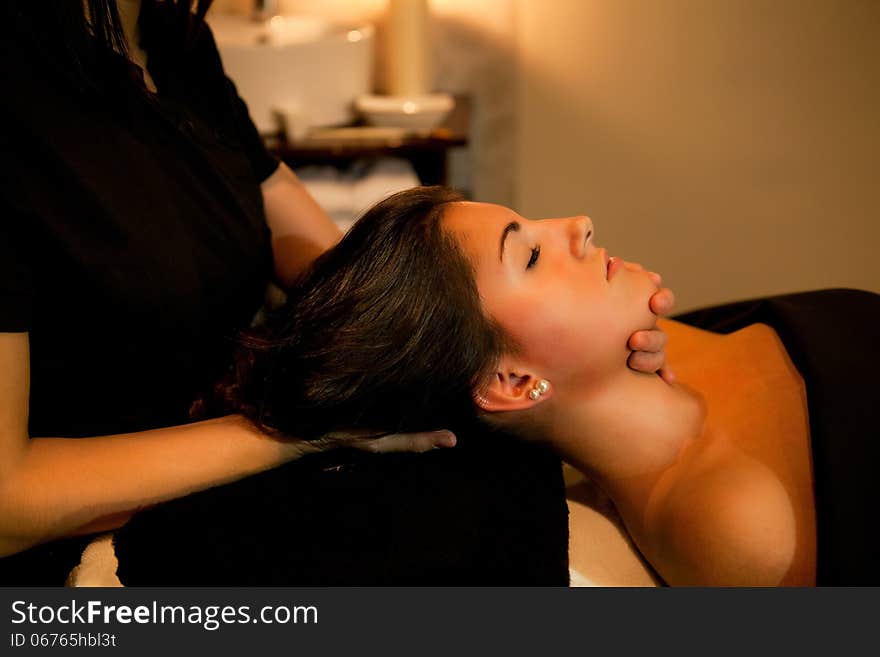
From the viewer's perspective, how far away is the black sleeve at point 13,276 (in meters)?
0.78

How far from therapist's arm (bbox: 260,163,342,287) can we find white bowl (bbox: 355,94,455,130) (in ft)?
2.32

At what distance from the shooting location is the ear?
36.6 inches

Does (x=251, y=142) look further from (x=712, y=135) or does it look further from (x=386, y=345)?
(x=712, y=135)

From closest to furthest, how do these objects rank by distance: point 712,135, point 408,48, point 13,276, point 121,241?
1. point 13,276
2. point 121,241
3. point 408,48
4. point 712,135

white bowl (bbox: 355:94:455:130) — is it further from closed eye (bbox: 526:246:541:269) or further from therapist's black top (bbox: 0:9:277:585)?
closed eye (bbox: 526:246:541:269)

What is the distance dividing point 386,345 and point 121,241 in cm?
33

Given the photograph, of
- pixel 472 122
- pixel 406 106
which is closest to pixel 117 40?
pixel 406 106

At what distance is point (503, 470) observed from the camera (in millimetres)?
953

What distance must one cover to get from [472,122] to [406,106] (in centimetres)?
50

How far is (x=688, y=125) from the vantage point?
222 centimetres

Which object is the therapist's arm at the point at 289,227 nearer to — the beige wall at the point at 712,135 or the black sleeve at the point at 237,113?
the black sleeve at the point at 237,113

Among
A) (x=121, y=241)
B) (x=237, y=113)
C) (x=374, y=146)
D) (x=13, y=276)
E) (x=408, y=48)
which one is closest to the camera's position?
(x=13, y=276)

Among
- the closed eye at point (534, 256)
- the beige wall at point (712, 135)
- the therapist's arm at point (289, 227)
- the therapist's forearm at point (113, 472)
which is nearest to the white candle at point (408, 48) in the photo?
the beige wall at point (712, 135)

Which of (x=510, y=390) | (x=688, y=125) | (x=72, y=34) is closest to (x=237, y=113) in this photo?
(x=72, y=34)
